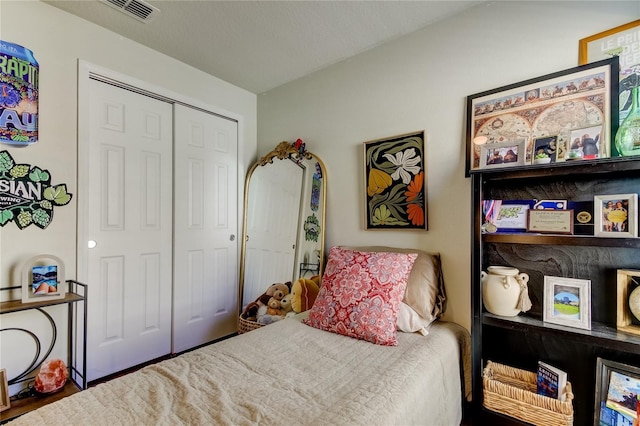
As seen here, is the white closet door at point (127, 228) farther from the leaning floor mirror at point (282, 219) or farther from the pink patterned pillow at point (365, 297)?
the pink patterned pillow at point (365, 297)

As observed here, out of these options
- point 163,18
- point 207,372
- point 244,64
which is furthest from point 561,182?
point 163,18

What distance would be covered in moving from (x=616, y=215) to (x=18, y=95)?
10.3ft

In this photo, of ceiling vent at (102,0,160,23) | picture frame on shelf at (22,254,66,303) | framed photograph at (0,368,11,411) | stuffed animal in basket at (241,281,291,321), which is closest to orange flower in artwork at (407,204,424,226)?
stuffed animal in basket at (241,281,291,321)

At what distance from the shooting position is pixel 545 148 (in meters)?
1.53

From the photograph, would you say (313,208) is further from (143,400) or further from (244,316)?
(143,400)

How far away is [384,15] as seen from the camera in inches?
75.4

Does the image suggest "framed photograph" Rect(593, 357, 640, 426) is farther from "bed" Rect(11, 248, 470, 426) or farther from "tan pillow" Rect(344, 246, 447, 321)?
"tan pillow" Rect(344, 246, 447, 321)

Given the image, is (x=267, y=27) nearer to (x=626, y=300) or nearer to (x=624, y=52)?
(x=624, y=52)

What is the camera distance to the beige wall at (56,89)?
5.65 feet

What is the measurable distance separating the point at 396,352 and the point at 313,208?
136 cm

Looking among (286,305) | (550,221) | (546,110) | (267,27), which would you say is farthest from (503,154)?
(286,305)

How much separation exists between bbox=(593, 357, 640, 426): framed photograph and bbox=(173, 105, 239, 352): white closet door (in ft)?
8.59

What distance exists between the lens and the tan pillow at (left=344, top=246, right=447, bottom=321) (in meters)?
1.74

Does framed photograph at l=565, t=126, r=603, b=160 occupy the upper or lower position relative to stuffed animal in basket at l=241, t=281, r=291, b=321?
Answer: upper
